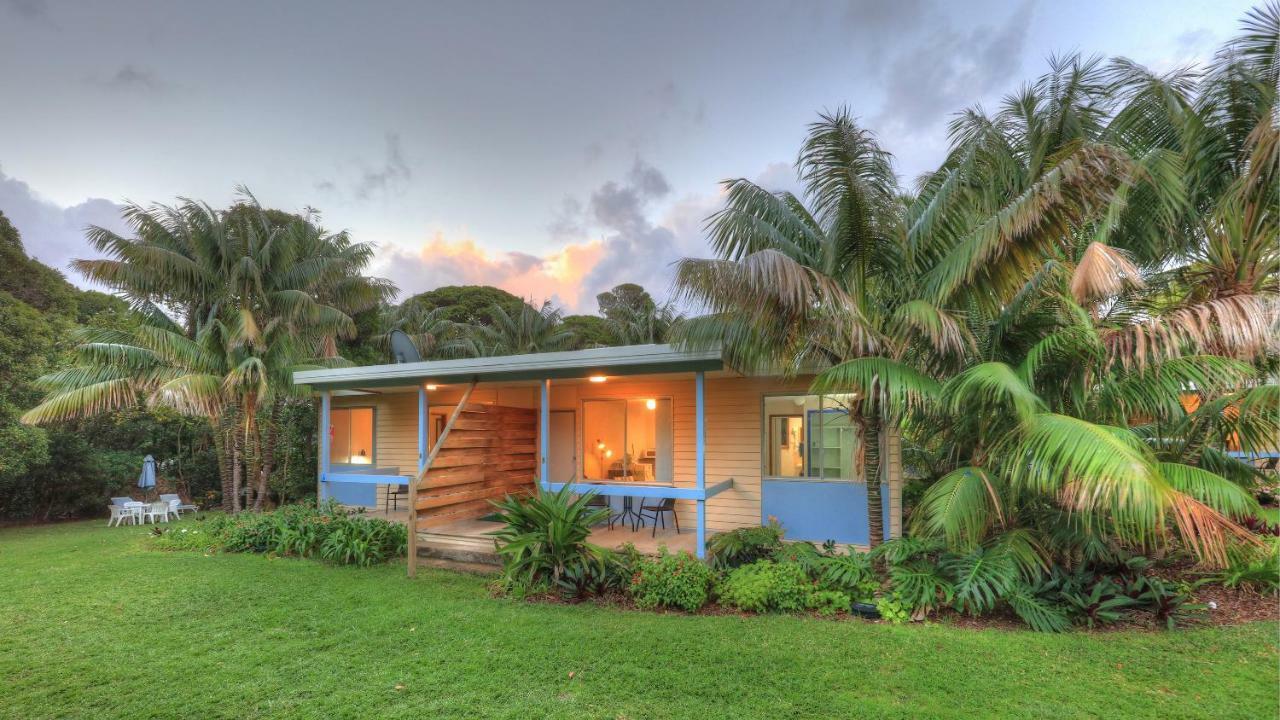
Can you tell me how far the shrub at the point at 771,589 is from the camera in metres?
5.45

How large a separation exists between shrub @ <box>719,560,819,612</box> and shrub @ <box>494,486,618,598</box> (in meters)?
1.31

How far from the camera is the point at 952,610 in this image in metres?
5.25

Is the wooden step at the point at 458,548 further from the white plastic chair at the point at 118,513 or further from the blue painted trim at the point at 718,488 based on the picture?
the white plastic chair at the point at 118,513

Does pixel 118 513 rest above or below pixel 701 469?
below

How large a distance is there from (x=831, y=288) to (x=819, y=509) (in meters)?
3.57

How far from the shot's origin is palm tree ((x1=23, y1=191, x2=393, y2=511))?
33.2 ft

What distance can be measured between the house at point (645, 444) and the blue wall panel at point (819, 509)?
0.6 inches

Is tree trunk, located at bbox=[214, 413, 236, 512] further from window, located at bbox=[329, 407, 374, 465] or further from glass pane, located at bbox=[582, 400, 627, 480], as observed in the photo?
glass pane, located at bbox=[582, 400, 627, 480]

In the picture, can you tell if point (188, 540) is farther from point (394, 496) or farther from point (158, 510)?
point (158, 510)

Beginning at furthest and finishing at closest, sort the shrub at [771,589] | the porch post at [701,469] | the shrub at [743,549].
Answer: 1. the porch post at [701,469]
2. the shrub at [743,549]
3. the shrub at [771,589]

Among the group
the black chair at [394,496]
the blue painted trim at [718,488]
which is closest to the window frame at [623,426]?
the blue painted trim at [718,488]

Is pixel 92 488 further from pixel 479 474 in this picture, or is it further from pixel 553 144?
pixel 553 144

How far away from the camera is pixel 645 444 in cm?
948

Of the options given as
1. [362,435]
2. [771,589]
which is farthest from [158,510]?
[771,589]
